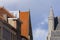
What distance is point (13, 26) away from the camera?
68.0 m

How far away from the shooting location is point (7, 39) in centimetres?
6028

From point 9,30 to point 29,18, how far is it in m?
27.1

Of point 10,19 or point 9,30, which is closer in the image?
point 9,30

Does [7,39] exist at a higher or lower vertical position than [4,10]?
lower

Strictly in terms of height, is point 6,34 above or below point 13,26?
below

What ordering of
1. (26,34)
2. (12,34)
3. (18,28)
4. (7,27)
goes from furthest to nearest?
(26,34), (18,28), (12,34), (7,27)

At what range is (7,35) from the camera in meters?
60.5

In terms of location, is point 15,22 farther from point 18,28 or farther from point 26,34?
point 26,34

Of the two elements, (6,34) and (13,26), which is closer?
(6,34)

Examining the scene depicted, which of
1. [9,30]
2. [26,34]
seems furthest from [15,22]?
[26,34]

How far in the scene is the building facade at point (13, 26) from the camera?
5829 cm

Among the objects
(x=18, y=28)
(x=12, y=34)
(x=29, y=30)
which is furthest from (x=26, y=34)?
(x=12, y=34)

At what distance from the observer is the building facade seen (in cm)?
5829

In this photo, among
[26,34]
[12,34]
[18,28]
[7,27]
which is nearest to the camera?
[7,27]
